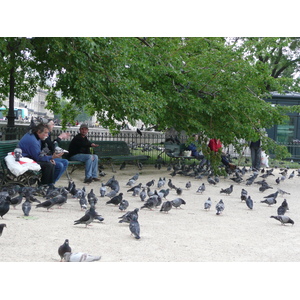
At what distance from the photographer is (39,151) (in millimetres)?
9531

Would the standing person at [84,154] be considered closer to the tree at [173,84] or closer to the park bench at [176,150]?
the tree at [173,84]

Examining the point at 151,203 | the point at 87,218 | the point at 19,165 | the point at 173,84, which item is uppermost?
the point at 173,84

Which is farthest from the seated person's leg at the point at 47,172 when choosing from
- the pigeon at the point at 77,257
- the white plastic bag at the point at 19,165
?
the pigeon at the point at 77,257

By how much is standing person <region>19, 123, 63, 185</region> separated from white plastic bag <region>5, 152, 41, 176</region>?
30 centimetres

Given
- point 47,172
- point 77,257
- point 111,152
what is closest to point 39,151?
point 47,172

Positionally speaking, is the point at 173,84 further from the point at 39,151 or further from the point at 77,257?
the point at 77,257

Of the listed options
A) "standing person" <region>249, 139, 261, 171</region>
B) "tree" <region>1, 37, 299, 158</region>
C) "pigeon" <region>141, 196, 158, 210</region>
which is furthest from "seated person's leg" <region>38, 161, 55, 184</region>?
"standing person" <region>249, 139, 261, 171</region>

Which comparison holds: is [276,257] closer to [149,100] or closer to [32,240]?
[32,240]

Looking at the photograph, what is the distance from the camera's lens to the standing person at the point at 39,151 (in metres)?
9.45

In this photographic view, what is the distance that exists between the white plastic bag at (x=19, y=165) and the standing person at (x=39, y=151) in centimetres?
30

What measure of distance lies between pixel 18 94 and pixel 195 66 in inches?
326

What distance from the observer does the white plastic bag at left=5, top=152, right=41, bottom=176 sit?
9.02 metres

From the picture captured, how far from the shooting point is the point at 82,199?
8.19m

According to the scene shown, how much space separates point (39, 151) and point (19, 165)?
62cm
